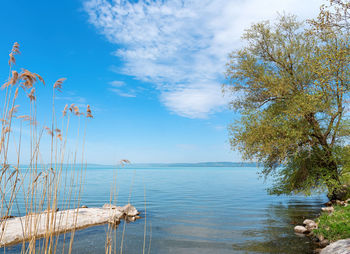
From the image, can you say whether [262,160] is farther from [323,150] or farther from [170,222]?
[170,222]

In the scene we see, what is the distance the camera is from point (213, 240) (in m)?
9.26

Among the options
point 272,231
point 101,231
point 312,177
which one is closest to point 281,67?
point 312,177

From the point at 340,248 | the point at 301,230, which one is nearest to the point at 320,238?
the point at 301,230

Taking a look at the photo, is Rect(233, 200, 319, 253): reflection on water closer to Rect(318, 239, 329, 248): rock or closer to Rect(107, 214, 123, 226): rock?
Rect(318, 239, 329, 248): rock

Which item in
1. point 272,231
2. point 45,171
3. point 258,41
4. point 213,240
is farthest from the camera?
point 258,41

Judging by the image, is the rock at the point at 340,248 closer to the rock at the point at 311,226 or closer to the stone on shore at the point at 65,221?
the rock at the point at 311,226

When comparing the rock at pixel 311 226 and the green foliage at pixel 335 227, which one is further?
the rock at pixel 311 226

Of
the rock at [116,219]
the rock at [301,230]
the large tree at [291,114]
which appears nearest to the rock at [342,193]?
the large tree at [291,114]

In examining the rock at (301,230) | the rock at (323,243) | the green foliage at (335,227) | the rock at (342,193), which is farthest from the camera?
the rock at (342,193)

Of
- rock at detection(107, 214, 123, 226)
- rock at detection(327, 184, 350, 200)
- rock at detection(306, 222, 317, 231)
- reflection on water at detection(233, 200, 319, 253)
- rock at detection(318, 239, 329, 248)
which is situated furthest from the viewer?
rock at detection(327, 184, 350, 200)

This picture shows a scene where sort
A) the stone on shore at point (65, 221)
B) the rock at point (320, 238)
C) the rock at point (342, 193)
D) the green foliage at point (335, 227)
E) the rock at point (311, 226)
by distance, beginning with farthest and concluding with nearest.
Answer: the rock at point (342, 193) < the rock at point (311, 226) < the stone on shore at point (65, 221) < the rock at point (320, 238) < the green foliage at point (335, 227)

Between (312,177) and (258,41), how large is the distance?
9.10 m

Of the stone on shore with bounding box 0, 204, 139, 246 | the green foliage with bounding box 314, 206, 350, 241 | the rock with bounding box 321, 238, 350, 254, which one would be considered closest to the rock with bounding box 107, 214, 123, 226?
the stone on shore with bounding box 0, 204, 139, 246

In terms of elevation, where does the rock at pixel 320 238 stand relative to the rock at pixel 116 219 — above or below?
above
